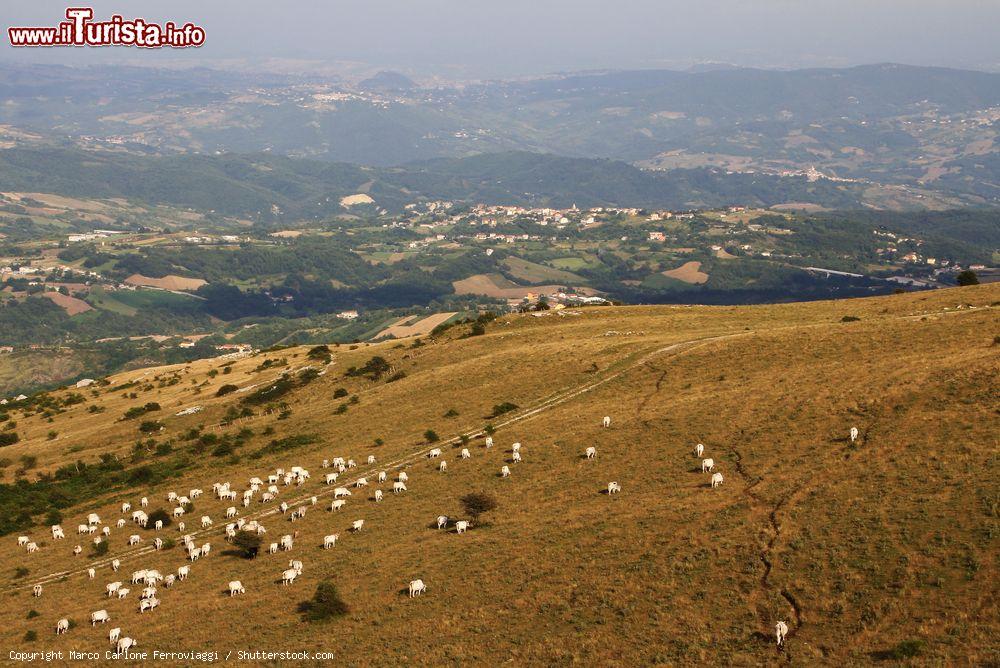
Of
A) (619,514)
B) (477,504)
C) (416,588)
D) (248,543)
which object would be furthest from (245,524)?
(619,514)

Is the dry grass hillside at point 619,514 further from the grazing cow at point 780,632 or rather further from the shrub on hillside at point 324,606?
the shrub on hillside at point 324,606

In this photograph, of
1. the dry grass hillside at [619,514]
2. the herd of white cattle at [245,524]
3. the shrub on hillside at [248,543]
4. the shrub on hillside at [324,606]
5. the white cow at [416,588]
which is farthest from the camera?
the shrub on hillside at [248,543]

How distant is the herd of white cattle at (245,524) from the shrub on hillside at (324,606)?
12.5 ft

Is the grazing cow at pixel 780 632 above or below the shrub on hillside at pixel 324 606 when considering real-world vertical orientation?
above

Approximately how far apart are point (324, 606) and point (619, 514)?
18.0 metres

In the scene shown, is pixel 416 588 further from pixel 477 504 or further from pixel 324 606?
pixel 477 504

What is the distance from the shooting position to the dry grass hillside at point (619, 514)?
37531 mm

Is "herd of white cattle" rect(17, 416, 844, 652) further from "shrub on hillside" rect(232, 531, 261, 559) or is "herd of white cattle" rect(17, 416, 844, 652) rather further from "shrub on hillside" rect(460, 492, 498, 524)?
"shrub on hillside" rect(460, 492, 498, 524)

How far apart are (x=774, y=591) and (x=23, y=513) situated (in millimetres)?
62857

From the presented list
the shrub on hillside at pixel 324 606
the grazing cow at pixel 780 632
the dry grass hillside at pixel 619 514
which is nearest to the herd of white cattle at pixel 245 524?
the grazing cow at pixel 780 632

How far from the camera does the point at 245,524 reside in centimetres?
5850

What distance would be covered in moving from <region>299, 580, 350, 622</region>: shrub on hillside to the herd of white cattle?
3807mm

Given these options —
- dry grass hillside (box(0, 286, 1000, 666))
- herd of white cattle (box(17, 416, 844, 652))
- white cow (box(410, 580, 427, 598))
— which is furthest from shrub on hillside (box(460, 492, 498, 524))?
white cow (box(410, 580, 427, 598))

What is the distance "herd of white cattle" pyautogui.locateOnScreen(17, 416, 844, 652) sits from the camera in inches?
1844
